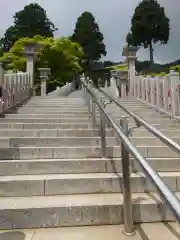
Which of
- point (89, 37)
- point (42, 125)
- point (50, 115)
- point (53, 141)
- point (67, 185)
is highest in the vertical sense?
point (89, 37)

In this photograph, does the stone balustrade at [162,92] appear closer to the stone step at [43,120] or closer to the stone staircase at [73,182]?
the stone staircase at [73,182]

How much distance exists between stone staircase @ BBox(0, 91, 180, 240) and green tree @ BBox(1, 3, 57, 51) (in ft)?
93.3

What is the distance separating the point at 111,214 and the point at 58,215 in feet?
1.46

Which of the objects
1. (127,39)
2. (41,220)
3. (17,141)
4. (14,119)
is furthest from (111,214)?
(127,39)

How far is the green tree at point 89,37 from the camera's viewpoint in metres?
33.4

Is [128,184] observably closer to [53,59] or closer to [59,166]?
[59,166]

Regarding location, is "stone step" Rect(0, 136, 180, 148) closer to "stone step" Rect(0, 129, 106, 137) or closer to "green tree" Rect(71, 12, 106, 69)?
"stone step" Rect(0, 129, 106, 137)

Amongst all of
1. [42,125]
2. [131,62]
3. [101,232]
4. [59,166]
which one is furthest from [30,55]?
[101,232]

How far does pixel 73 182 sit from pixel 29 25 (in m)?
32.3

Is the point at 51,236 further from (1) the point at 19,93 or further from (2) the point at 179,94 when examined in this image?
(1) the point at 19,93

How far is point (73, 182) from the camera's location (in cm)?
266

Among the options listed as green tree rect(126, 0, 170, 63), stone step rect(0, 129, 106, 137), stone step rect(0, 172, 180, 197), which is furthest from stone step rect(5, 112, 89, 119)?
green tree rect(126, 0, 170, 63)

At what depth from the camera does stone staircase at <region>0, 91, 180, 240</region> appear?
2250 mm

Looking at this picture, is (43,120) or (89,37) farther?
(89,37)
